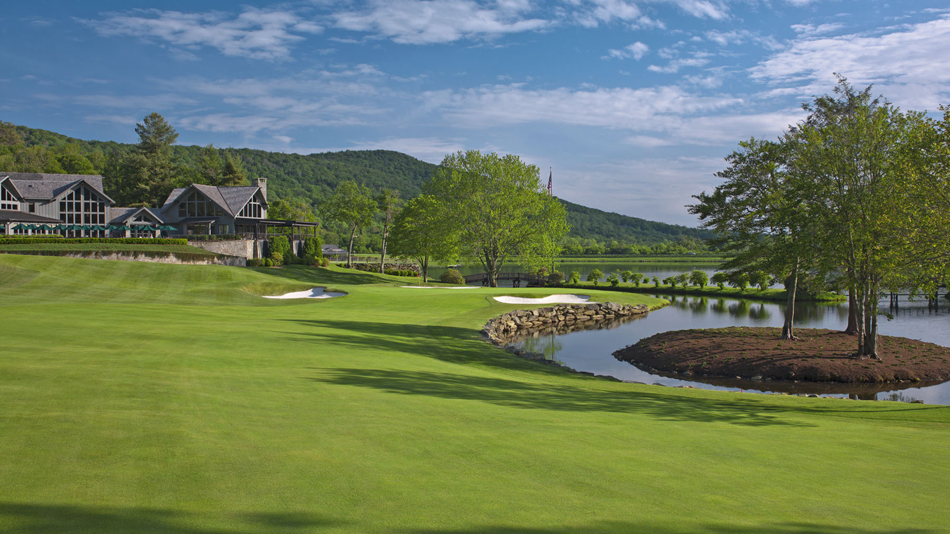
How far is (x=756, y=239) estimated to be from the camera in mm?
27281

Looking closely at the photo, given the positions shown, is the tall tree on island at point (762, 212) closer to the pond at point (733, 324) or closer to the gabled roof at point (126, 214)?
the pond at point (733, 324)


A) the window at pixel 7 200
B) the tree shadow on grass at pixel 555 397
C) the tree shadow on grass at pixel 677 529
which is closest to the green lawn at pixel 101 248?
the window at pixel 7 200

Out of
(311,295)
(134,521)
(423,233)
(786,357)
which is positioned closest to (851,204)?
(786,357)

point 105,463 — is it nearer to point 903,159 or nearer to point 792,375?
point 903,159

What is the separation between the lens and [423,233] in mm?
56688

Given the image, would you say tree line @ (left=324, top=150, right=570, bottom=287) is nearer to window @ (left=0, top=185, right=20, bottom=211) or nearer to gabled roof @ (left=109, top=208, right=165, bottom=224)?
gabled roof @ (left=109, top=208, right=165, bottom=224)

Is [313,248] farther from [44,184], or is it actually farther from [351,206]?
[44,184]

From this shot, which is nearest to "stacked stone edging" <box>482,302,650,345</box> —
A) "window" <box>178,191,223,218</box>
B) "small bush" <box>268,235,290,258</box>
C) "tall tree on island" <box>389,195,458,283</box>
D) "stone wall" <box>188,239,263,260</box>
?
"tall tree on island" <box>389,195,458,283</box>

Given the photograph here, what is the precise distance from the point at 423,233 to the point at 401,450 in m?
51.7

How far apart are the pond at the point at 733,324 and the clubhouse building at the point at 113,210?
4248 centimetres

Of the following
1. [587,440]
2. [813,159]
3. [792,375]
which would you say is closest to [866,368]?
[792,375]

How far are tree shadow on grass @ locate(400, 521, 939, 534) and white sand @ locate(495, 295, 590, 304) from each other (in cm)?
3162

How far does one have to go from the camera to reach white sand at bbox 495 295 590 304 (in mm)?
36719

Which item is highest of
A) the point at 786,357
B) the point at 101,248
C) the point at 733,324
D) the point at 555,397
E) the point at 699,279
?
the point at 101,248
